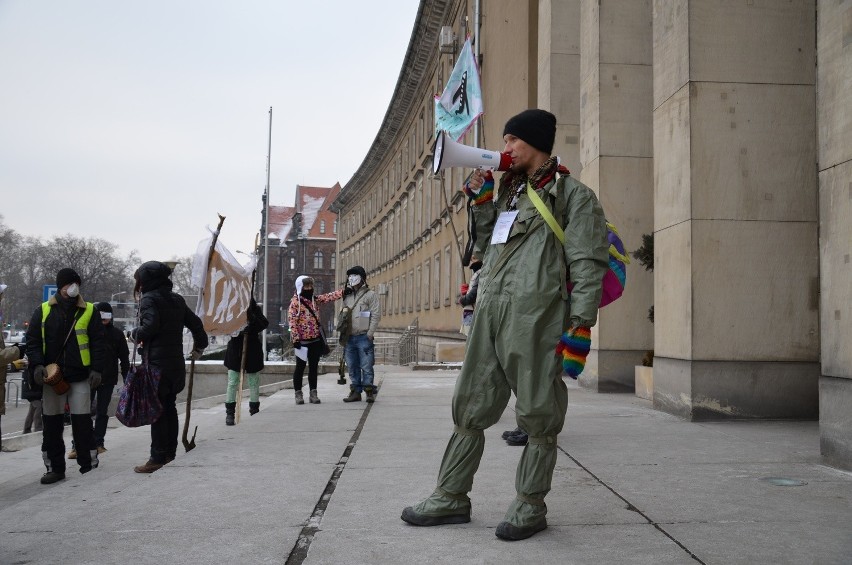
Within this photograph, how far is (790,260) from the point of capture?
7.55 m

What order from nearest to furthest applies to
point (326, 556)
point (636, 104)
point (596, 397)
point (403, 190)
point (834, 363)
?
point (326, 556) < point (834, 363) < point (596, 397) < point (636, 104) < point (403, 190)

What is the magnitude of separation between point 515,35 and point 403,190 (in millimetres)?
22592

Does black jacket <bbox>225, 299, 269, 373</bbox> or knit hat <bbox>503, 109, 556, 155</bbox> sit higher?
knit hat <bbox>503, 109, 556, 155</bbox>

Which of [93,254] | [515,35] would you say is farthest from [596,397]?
[93,254]

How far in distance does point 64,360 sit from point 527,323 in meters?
4.37

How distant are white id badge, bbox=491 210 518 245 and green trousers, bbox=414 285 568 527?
10.5 inches

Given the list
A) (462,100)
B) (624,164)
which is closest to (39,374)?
(624,164)

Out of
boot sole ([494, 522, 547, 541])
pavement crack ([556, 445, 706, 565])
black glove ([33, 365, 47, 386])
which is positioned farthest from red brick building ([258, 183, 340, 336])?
boot sole ([494, 522, 547, 541])

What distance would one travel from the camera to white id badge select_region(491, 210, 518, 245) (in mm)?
3818

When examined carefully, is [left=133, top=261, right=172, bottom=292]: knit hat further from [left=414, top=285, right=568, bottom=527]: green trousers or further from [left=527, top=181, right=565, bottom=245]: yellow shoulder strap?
[left=527, top=181, right=565, bottom=245]: yellow shoulder strap

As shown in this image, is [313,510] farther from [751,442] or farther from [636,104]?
[636,104]

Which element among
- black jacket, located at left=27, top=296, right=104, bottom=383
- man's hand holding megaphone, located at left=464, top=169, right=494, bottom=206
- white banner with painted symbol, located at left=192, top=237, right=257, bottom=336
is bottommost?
black jacket, located at left=27, top=296, right=104, bottom=383

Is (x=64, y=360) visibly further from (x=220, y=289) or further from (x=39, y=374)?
(x=220, y=289)

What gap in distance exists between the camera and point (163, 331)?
254 inches
